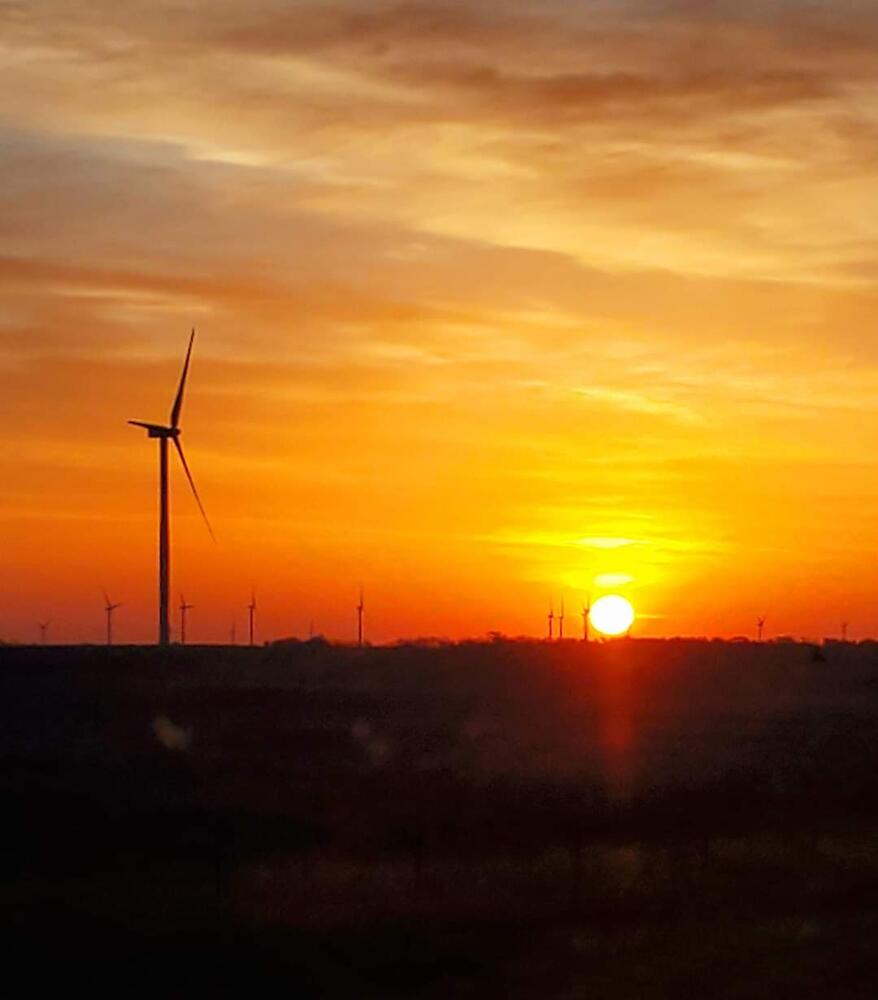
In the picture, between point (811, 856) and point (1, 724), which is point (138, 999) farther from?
point (1, 724)

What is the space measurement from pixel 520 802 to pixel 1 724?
33.7 meters

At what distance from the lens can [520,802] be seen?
52250 millimetres

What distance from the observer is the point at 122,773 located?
61.5m

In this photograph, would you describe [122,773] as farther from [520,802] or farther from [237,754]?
[520,802]

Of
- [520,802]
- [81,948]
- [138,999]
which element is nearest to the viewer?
[138,999]

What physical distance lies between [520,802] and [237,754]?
20.7m

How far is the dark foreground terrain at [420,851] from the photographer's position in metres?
28.3

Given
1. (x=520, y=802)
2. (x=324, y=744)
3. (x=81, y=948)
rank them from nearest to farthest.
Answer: (x=81, y=948) < (x=520, y=802) < (x=324, y=744)

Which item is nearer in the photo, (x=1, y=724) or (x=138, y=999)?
(x=138, y=999)

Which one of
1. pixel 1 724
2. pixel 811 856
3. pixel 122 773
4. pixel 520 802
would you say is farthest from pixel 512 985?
pixel 1 724

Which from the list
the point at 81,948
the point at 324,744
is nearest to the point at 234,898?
the point at 81,948

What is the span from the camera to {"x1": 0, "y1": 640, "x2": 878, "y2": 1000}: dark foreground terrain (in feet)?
92.9

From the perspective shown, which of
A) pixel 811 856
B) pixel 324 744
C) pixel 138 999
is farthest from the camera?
pixel 324 744

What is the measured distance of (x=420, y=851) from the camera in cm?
3966
